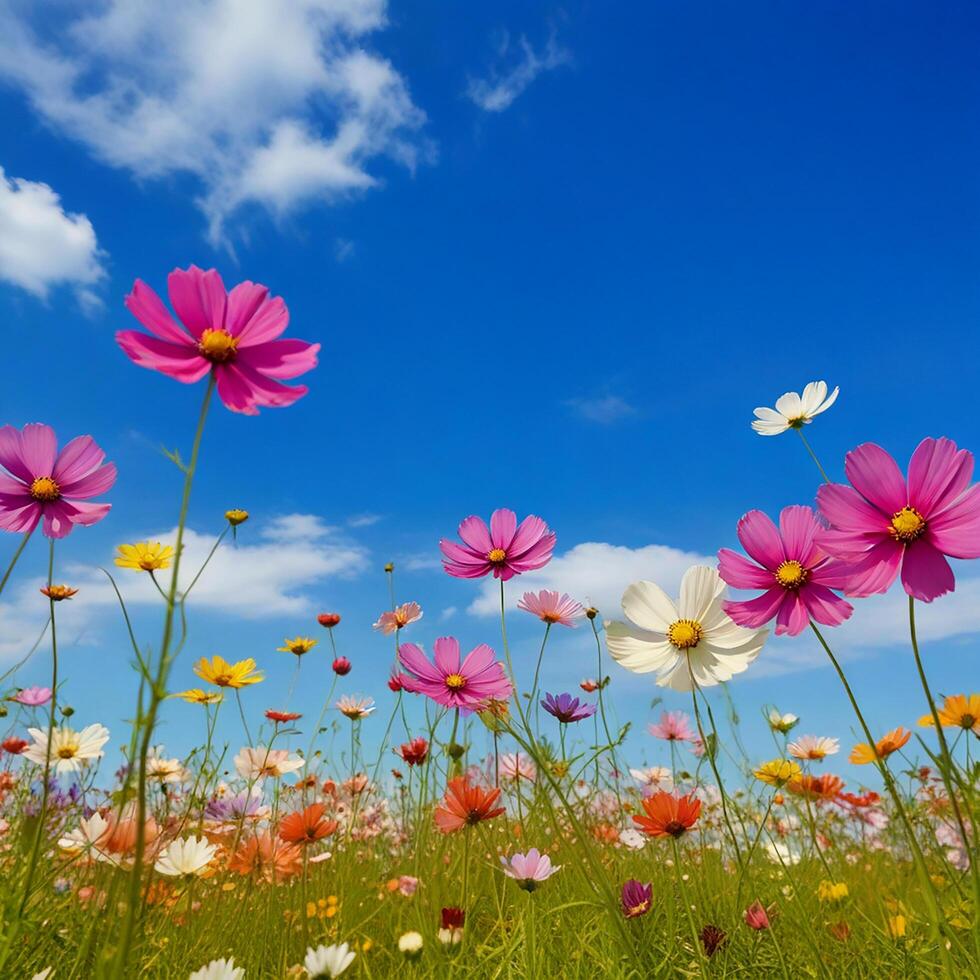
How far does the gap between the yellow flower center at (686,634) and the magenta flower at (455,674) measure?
1.12 feet

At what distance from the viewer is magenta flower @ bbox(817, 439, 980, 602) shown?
3.45 feet

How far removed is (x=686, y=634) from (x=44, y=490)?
1101mm

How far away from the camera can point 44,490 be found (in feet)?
4.76

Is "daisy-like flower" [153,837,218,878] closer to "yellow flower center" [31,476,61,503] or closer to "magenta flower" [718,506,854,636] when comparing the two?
"yellow flower center" [31,476,61,503]

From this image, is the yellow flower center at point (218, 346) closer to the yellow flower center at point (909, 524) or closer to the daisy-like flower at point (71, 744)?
the yellow flower center at point (909, 524)

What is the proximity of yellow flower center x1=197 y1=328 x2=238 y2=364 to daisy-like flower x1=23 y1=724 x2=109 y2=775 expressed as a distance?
1.39 metres

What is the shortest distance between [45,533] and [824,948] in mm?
1857

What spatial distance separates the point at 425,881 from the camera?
7.46ft

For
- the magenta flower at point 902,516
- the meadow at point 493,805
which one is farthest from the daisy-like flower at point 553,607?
the magenta flower at point 902,516

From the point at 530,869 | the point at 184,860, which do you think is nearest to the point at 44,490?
the point at 184,860

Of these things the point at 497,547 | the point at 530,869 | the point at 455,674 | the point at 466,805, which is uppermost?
Result: the point at 497,547

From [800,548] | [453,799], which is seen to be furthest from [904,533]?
[453,799]

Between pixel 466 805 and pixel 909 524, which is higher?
pixel 909 524

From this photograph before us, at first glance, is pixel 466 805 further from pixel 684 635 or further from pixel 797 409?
pixel 797 409
